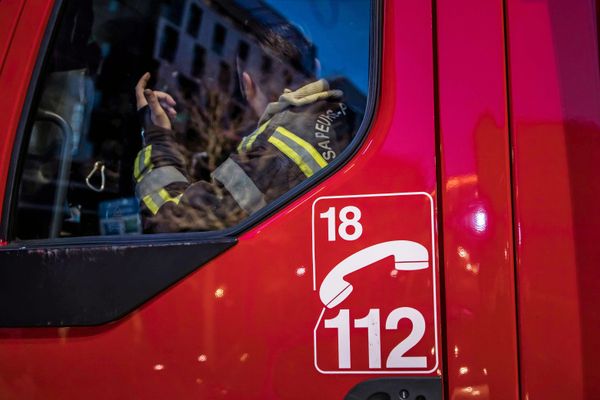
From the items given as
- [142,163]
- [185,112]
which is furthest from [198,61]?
[142,163]

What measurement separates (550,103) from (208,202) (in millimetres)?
821

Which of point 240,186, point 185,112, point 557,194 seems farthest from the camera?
point 185,112

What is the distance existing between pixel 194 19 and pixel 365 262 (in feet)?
3.54

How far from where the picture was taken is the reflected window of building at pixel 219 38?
207 centimetres

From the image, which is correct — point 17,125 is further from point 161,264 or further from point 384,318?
point 384,318

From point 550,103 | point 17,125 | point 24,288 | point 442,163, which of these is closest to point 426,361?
point 442,163

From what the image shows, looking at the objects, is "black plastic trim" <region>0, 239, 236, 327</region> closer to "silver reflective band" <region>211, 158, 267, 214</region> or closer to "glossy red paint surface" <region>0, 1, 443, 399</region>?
"glossy red paint surface" <region>0, 1, 443, 399</region>

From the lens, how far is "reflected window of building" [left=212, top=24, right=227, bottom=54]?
6.81ft

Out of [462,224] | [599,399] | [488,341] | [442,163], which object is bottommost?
[599,399]

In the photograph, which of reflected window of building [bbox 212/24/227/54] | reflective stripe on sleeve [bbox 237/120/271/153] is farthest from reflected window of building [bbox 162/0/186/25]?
reflective stripe on sleeve [bbox 237/120/271/153]

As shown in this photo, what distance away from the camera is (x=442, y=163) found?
1.40 meters

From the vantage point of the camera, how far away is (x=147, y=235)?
163 centimetres

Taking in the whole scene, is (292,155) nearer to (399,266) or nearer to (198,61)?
(399,266)

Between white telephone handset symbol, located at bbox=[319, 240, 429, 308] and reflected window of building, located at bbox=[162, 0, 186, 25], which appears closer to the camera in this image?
white telephone handset symbol, located at bbox=[319, 240, 429, 308]
